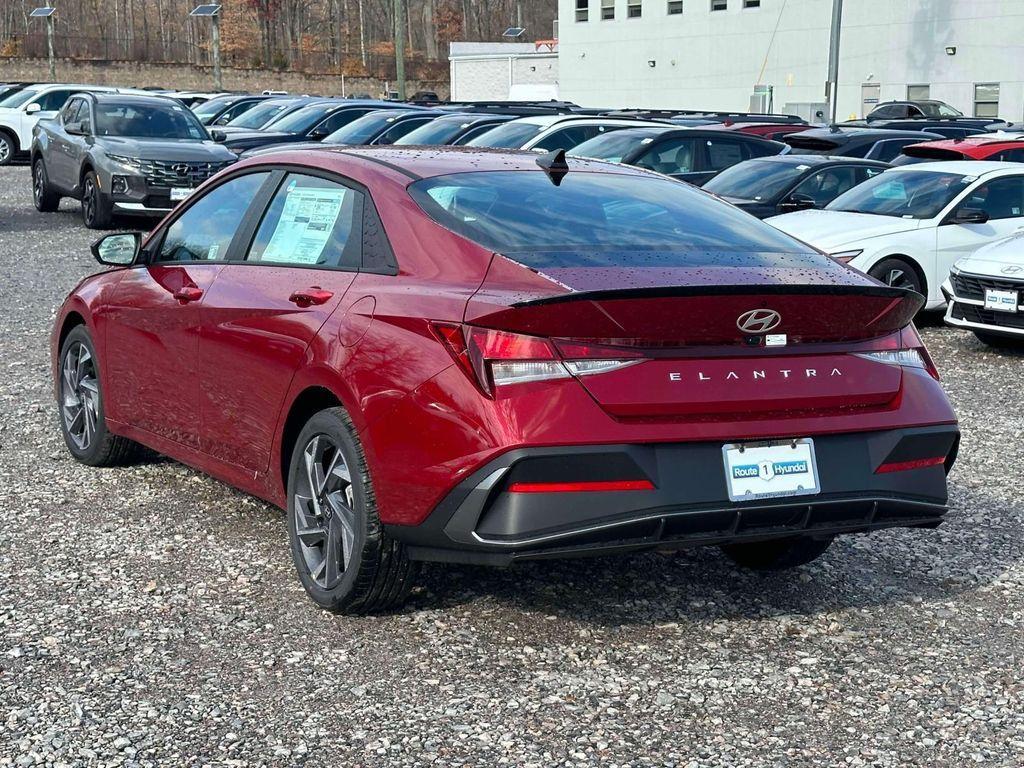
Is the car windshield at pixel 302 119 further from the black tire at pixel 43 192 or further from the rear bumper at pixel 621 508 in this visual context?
the rear bumper at pixel 621 508

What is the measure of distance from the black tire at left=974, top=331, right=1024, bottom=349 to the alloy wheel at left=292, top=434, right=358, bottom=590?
26.8ft

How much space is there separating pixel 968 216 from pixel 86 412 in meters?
8.66

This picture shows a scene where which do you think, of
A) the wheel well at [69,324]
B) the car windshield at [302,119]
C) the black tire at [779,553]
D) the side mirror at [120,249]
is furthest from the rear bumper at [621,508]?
the car windshield at [302,119]

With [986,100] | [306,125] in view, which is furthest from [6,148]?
[986,100]

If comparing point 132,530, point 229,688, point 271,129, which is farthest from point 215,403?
point 271,129

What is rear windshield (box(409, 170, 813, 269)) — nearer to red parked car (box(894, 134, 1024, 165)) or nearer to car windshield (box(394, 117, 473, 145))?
red parked car (box(894, 134, 1024, 165))

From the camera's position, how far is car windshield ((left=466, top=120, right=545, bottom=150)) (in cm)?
2120

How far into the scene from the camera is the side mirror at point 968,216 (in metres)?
13.0

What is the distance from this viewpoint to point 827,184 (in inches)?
608

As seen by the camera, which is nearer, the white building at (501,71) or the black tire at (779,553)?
the black tire at (779,553)

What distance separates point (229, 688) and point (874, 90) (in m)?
48.3

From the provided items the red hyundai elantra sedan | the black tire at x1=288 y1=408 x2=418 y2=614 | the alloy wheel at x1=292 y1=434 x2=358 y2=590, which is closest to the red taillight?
the red hyundai elantra sedan

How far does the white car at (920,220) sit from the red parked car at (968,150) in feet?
2.55

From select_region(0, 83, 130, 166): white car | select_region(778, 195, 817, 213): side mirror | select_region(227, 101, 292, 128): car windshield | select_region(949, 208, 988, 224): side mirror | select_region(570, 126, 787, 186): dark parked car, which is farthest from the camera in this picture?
select_region(0, 83, 130, 166): white car
